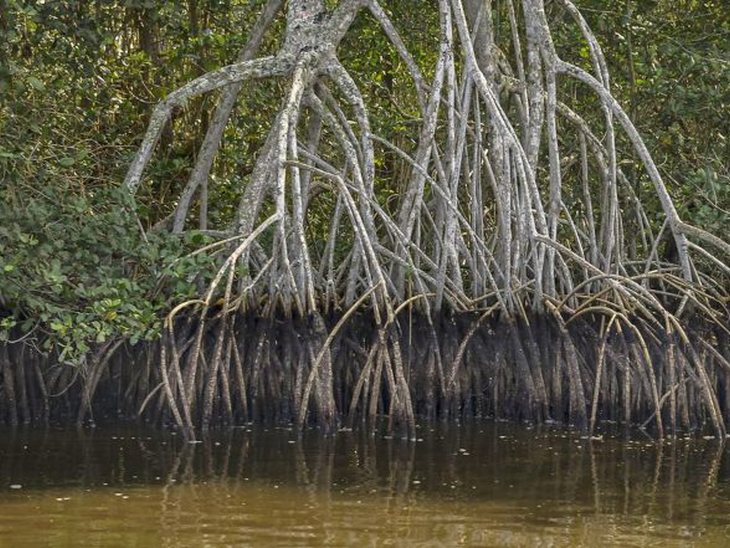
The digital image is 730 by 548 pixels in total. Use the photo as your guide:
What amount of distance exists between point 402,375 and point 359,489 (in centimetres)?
143

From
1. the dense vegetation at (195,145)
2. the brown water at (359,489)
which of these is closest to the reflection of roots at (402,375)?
the dense vegetation at (195,145)

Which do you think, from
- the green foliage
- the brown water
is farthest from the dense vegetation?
the brown water

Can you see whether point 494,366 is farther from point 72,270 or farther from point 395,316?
point 72,270

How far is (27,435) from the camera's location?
980cm

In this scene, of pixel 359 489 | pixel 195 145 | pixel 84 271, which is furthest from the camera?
pixel 195 145

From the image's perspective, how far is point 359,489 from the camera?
27.4 ft

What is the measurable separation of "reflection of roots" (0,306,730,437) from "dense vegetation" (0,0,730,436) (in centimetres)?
6

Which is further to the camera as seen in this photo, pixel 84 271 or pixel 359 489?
pixel 84 271

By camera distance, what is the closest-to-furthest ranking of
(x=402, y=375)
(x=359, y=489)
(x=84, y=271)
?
(x=359, y=489) → (x=402, y=375) → (x=84, y=271)

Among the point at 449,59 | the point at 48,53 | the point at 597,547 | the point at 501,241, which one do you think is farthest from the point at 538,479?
the point at 48,53

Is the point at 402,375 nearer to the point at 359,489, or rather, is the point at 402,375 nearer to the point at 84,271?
the point at 359,489

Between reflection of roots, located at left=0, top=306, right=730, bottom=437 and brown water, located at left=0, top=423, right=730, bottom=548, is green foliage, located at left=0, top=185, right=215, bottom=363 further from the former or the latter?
brown water, located at left=0, top=423, right=730, bottom=548

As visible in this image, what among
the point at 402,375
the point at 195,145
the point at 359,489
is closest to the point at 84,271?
the point at 402,375

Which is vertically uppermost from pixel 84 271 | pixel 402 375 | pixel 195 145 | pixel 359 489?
pixel 195 145
